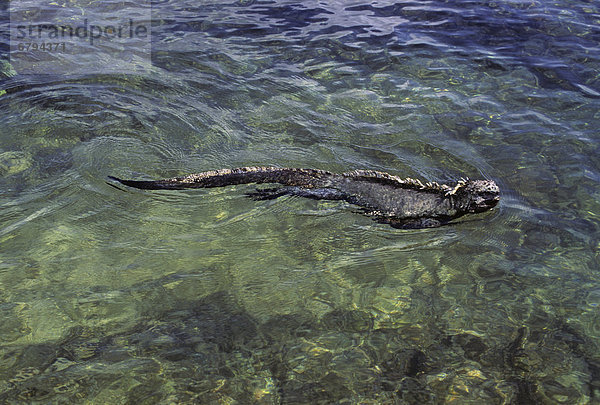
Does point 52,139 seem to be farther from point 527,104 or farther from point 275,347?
point 527,104

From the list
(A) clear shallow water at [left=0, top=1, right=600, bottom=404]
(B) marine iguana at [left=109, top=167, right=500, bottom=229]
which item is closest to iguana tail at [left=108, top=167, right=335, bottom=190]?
(B) marine iguana at [left=109, top=167, right=500, bottom=229]

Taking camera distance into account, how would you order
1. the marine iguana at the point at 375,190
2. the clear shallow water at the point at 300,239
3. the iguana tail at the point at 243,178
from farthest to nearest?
the iguana tail at the point at 243,178
the marine iguana at the point at 375,190
the clear shallow water at the point at 300,239

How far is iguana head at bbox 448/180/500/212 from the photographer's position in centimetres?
539

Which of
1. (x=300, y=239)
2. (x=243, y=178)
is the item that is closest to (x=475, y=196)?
(x=300, y=239)

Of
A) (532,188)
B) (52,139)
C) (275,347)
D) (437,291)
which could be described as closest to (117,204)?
(52,139)

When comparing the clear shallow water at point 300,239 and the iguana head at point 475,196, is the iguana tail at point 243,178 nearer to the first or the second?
the clear shallow water at point 300,239

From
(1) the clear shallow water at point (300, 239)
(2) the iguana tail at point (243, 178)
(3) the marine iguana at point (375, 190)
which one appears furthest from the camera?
(2) the iguana tail at point (243, 178)

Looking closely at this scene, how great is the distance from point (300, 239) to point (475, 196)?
2.00 m

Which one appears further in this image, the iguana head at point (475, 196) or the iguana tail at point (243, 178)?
the iguana tail at point (243, 178)

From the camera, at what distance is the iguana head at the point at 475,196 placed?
539cm

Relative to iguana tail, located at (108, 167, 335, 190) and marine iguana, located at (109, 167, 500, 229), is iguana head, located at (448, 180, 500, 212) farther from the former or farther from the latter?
iguana tail, located at (108, 167, 335, 190)

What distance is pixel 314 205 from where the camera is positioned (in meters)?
5.61

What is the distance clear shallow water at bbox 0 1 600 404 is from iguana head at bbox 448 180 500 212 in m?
0.17

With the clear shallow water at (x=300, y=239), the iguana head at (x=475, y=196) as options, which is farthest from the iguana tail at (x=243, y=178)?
the iguana head at (x=475, y=196)
